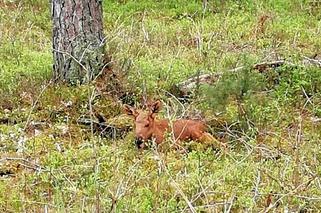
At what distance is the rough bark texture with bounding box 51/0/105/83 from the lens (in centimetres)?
712

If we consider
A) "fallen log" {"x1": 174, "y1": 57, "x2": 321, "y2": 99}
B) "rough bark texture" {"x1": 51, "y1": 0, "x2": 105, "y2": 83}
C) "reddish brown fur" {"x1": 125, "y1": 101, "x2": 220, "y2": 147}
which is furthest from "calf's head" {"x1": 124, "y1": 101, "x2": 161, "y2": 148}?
"rough bark texture" {"x1": 51, "y1": 0, "x2": 105, "y2": 83}

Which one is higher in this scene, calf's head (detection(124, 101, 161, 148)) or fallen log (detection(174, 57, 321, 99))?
calf's head (detection(124, 101, 161, 148))

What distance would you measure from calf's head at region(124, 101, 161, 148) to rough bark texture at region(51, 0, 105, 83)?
1529 millimetres

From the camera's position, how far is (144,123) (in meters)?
5.61

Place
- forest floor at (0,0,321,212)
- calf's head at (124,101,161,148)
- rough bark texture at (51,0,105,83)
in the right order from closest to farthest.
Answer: forest floor at (0,0,321,212) → calf's head at (124,101,161,148) → rough bark texture at (51,0,105,83)

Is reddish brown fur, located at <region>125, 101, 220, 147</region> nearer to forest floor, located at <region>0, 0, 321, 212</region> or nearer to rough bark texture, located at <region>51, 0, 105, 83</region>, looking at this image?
forest floor, located at <region>0, 0, 321, 212</region>

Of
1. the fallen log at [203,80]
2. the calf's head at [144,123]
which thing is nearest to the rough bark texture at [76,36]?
the fallen log at [203,80]

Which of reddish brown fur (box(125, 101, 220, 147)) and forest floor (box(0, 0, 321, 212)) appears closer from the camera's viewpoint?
forest floor (box(0, 0, 321, 212))

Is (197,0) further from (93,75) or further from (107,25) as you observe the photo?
(93,75)

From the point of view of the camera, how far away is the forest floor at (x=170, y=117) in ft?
13.9

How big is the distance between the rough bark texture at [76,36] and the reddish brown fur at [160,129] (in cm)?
160

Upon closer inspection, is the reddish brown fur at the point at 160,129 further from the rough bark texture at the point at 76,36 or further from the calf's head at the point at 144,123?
the rough bark texture at the point at 76,36

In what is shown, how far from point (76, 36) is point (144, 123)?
1.88 metres

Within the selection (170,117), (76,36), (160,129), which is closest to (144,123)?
(160,129)
